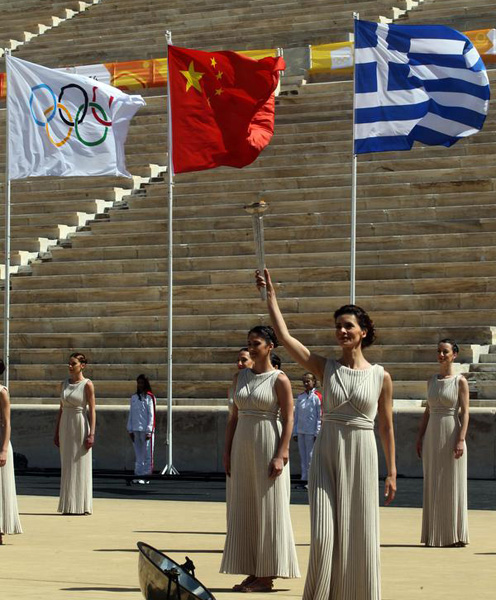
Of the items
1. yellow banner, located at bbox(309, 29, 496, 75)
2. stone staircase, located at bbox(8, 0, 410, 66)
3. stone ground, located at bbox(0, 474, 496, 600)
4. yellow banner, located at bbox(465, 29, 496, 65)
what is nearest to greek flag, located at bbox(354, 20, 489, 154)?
stone ground, located at bbox(0, 474, 496, 600)

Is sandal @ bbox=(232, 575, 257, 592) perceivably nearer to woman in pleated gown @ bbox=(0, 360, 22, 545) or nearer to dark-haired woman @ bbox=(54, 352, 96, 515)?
woman in pleated gown @ bbox=(0, 360, 22, 545)

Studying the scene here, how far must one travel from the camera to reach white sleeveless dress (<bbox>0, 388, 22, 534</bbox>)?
13234 millimetres

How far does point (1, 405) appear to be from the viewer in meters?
13.0

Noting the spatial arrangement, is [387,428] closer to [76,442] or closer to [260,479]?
[260,479]

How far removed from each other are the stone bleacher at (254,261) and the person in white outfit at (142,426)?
172 cm

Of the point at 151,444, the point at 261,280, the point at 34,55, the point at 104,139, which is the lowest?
the point at 151,444

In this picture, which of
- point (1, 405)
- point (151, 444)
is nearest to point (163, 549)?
point (1, 405)

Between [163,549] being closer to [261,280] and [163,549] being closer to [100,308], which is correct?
[261,280]

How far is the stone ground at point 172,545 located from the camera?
10.1 m

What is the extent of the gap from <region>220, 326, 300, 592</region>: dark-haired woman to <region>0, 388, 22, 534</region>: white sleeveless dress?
349 cm

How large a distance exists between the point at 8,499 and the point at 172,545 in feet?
5.32

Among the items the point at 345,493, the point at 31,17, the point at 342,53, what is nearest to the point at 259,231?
the point at 345,493

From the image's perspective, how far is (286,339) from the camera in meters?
7.84

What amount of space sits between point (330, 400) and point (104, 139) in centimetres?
1290
